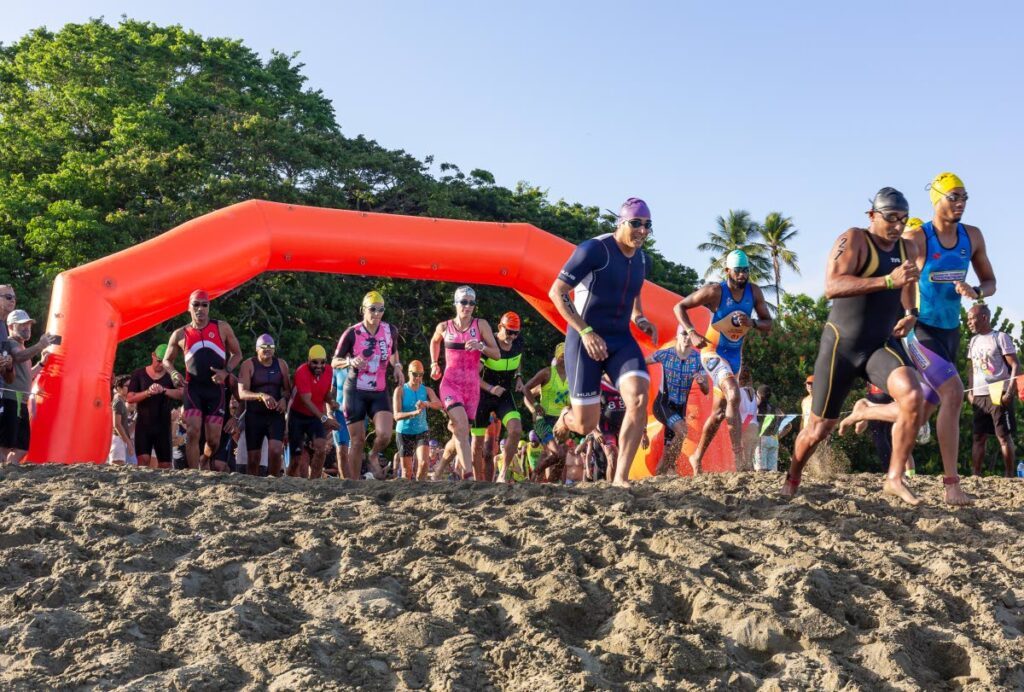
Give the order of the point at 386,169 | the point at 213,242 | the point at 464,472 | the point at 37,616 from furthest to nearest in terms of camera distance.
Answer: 1. the point at 386,169
2. the point at 213,242
3. the point at 464,472
4. the point at 37,616

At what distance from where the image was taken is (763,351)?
90.6ft

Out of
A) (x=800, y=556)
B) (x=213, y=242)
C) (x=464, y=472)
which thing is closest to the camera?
(x=800, y=556)

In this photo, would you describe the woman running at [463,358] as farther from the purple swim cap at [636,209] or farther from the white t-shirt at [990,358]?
the white t-shirt at [990,358]

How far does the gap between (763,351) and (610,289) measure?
67.5 feet

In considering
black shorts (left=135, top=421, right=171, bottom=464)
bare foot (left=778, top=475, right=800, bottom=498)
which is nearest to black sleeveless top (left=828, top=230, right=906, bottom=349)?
bare foot (left=778, top=475, right=800, bottom=498)

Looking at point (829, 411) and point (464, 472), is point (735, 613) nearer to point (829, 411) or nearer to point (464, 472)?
point (829, 411)

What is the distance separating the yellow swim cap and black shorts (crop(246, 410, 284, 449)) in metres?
6.68

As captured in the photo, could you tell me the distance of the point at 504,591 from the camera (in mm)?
5117

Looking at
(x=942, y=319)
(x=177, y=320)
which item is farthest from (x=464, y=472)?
(x=177, y=320)

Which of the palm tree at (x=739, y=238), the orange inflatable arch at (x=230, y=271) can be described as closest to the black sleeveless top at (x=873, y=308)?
the orange inflatable arch at (x=230, y=271)

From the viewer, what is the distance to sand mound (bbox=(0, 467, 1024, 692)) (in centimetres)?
441

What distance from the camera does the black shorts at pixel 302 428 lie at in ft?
38.0

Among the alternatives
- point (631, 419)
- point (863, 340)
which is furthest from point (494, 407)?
point (863, 340)

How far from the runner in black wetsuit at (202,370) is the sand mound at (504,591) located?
3.66m
